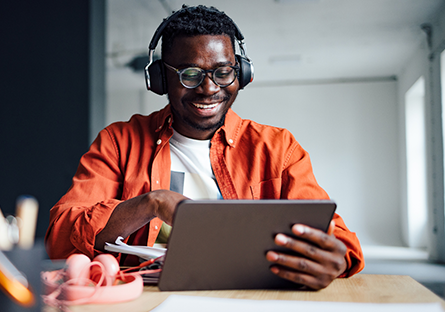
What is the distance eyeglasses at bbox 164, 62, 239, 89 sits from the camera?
121 cm

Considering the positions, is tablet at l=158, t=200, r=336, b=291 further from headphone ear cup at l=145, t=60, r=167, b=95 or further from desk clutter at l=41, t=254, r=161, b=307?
headphone ear cup at l=145, t=60, r=167, b=95

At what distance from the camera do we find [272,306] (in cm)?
57

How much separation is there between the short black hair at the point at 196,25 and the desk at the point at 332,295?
0.86 metres

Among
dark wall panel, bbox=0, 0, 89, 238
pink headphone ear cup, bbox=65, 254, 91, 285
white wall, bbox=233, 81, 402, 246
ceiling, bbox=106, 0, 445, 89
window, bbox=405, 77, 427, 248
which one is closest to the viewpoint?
pink headphone ear cup, bbox=65, 254, 91, 285

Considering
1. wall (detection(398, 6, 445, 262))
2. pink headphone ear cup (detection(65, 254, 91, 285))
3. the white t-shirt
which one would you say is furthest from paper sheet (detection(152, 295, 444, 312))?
wall (detection(398, 6, 445, 262))

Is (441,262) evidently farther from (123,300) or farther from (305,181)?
(123,300)

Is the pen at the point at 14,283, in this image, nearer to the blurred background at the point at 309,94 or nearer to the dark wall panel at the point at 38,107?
the blurred background at the point at 309,94

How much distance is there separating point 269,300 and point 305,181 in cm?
62

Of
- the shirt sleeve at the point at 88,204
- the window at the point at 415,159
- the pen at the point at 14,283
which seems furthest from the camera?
the window at the point at 415,159

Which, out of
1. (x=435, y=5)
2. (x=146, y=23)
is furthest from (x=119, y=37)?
(x=435, y=5)

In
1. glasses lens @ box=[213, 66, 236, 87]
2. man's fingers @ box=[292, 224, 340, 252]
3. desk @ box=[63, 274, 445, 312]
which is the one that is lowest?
desk @ box=[63, 274, 445, 312]

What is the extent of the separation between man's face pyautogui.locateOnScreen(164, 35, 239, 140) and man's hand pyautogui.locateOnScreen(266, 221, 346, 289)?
27.4 inches

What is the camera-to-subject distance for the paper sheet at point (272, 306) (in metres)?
0.55

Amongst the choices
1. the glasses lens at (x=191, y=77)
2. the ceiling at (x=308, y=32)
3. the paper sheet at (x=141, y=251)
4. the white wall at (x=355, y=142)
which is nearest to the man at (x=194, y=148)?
the glasses lens at (x=191, y=77)
